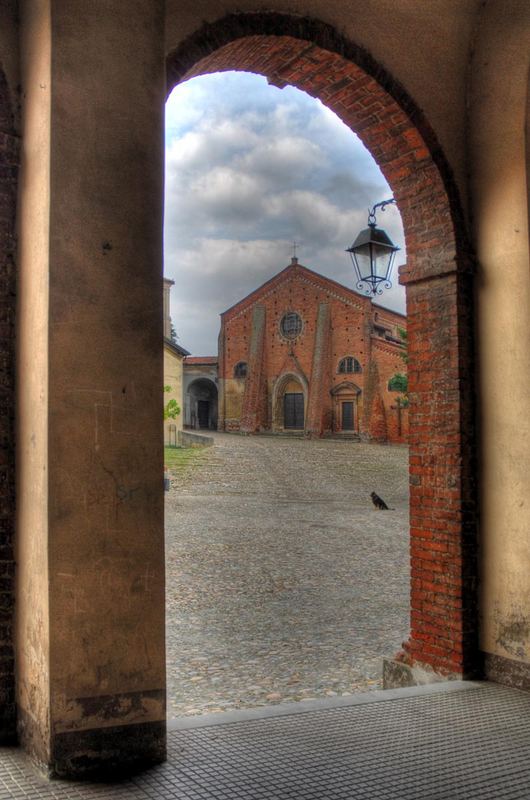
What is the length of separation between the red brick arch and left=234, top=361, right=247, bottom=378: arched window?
41.1m

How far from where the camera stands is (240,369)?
152 ft

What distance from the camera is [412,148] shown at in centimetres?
446

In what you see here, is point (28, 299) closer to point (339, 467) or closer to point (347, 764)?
point (347, 764)

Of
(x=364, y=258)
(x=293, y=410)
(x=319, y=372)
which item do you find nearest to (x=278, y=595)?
(x=364, y=258)

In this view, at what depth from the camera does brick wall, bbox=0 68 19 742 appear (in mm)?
3117

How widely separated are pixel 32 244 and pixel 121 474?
42.5 inches

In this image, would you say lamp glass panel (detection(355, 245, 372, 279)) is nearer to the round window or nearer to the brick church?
the brick church

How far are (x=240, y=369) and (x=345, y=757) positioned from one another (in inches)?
1712

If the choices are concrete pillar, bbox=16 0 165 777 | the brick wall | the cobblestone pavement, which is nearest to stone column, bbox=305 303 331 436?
the cobblestone pavement

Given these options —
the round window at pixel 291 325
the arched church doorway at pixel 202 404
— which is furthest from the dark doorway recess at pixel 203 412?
the round window at pixel 291 325

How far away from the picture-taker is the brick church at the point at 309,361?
40125mm

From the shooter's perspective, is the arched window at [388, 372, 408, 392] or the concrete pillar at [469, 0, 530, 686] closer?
the concrete pillar at [469, 0, 530, 686]

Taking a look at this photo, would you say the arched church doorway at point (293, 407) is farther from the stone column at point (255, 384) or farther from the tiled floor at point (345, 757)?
the tiled floor at point (345, 757)

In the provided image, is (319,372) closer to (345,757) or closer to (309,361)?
(309,361)
